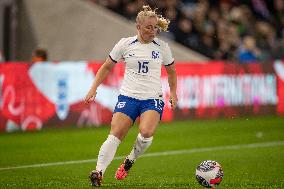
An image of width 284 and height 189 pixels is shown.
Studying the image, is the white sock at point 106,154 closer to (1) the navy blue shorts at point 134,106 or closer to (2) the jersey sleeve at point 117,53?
(1) the navy blue shorts at point 134,106

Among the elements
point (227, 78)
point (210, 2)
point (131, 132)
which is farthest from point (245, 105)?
point (210, 2)

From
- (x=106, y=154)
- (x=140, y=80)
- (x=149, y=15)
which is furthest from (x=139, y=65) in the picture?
(x=106, y=154)

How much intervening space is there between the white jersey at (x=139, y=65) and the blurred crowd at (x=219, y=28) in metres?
12.8

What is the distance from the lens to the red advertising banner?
19.7 m

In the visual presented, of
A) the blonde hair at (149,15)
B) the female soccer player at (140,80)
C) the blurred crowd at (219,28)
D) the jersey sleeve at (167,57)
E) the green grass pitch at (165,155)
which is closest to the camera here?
the blonde hair at (149,15)

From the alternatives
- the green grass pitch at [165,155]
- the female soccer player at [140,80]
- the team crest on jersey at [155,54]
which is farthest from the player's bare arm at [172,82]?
the green grass pitch at [165,155]

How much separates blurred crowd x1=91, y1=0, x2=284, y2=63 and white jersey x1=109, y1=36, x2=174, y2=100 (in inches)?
506

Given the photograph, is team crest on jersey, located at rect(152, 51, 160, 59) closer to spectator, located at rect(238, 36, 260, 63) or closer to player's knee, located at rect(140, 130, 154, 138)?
player's knee, located at rect(140, 130, 154, 138)

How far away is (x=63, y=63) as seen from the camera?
20625mm

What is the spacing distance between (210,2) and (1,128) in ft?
35.4

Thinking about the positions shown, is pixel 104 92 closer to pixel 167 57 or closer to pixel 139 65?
pixel 167 57

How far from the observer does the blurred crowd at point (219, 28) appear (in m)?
25.4

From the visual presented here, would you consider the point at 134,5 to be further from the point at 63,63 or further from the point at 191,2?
the point at 63,63

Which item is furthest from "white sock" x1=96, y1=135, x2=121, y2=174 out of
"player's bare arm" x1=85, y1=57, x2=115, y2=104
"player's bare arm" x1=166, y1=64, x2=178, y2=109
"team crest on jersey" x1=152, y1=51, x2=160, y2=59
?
"team crest on jersey" x1=152, y1=51, x2=160, y2=59
